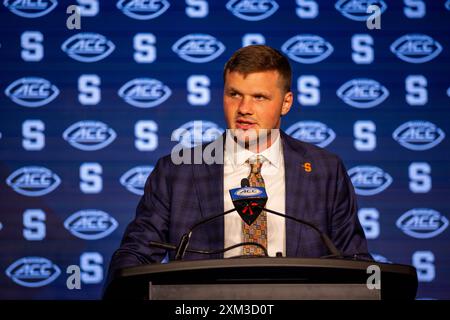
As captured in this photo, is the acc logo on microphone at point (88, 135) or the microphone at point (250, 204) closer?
the microphone at point (250, 204)

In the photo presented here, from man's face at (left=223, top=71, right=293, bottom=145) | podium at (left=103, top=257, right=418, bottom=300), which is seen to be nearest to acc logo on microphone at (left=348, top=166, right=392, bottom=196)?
man's face at (left=223, top=71, right=293, bottom=145)

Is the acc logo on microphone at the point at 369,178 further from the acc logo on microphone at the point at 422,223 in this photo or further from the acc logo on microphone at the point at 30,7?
the acc logo on microphone at the point at 30,7

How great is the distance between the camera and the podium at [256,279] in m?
1.67

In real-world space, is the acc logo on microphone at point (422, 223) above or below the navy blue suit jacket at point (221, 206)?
below

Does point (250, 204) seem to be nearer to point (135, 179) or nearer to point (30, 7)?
point (135, 179)

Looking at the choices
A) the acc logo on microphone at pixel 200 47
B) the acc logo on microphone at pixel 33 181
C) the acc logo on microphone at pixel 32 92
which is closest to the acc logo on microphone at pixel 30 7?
the acc logo on microphone at pixel 32 92

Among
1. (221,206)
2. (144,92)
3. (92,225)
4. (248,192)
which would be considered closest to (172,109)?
(144,92)

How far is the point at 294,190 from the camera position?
3066 mm

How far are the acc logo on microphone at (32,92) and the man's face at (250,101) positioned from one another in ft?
5.26

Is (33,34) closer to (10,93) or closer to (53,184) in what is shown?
(10,93)

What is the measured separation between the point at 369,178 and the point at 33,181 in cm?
196

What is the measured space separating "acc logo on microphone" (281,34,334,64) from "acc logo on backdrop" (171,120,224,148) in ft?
2.01

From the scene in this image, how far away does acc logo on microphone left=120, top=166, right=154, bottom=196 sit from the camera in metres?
4.29
